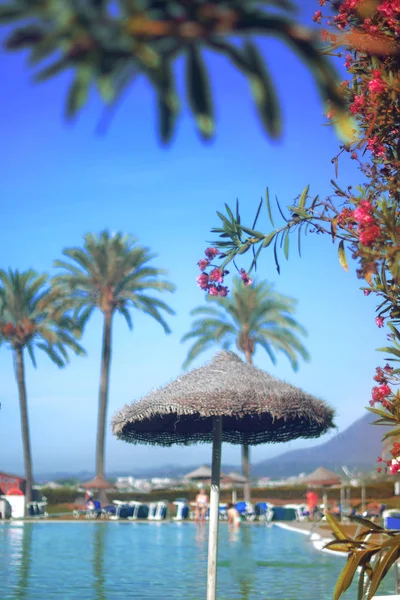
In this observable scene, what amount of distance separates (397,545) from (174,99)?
461 cm

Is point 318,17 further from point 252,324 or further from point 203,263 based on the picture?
point 252,324

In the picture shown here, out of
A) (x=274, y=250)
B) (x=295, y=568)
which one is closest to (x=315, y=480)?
(x=295, y=568)

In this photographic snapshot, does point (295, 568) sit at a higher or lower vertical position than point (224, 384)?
lower

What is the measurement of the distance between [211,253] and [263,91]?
5.29m

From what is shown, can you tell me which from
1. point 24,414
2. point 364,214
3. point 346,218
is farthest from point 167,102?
point 24,414

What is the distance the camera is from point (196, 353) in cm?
4038

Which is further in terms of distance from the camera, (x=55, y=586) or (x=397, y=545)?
(x=55, y=586)

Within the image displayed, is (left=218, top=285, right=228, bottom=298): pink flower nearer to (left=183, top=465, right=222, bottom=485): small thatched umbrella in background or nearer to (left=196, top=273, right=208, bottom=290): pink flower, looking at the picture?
(left=196, top=273, right=208, bottom=290): pink flower

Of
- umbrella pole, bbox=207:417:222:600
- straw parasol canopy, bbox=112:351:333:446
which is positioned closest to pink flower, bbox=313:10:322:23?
straw parasol canopy, bbox=112:351:333:446

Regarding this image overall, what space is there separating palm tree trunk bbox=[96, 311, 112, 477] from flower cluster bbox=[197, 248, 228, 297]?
109 ft

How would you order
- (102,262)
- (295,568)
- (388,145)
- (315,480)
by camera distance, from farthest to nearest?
1. (102,262)
2. (315,480)
3. (295,568)
4. (388,145)

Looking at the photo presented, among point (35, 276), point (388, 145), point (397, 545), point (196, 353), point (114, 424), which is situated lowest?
point (397, 545)

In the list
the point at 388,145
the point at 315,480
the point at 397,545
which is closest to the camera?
the point at 397,545

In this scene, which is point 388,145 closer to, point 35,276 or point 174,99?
point 174,99
